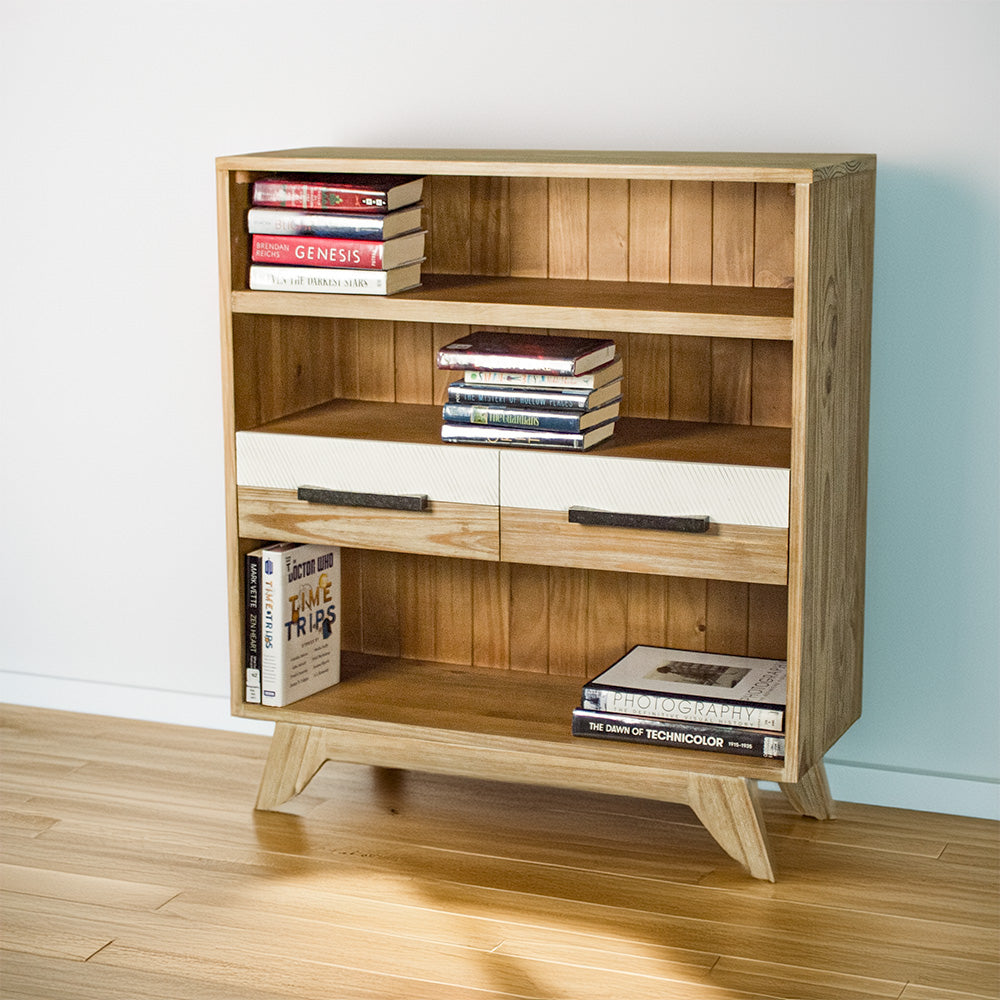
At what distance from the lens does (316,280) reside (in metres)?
2.38

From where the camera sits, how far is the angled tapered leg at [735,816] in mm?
2289

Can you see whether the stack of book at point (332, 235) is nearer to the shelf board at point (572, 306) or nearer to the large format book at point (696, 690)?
the shelf board at point (572, 306)

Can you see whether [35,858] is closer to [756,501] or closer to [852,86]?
[756,501]

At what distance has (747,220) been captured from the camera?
244 centimetres

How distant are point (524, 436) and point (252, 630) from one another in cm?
58

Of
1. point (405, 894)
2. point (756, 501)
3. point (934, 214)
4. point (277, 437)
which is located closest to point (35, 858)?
point (405, 894)

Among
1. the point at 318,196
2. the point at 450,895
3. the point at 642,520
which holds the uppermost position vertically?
the point at 318,196

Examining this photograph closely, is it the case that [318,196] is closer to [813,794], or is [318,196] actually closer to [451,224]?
[451,224]

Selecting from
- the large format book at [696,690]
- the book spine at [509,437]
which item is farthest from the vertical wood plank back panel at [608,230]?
the large format book at [696,690]

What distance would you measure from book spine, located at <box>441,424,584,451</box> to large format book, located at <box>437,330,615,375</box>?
9cm

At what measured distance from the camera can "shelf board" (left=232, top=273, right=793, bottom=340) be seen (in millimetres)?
2186

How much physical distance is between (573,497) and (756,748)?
459 mm

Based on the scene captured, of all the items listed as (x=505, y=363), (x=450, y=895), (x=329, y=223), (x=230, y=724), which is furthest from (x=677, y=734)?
(x=230, y=724)

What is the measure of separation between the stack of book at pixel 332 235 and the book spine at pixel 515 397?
0.62ft
